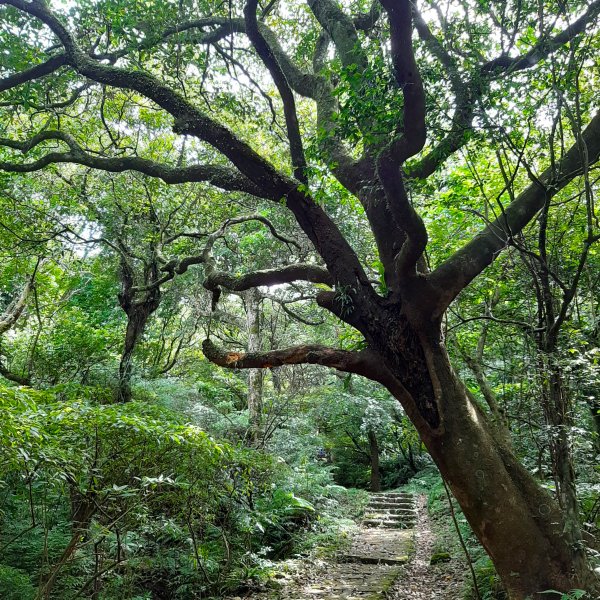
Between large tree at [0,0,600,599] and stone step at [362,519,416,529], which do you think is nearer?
large tree at [0,0,600,599]

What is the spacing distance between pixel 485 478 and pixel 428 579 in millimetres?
3474

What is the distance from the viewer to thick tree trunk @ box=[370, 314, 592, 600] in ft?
12.5

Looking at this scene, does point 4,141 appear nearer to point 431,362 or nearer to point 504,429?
point 431,362

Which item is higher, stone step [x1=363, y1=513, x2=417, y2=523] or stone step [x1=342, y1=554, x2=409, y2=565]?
stone step [x1=363, y1=513, x2=417, y2=523]

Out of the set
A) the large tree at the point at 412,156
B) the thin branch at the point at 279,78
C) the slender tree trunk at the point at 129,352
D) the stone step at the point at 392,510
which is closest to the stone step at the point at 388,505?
the stone step at the point at 392,510

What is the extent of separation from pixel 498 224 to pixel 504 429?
247 centimetres

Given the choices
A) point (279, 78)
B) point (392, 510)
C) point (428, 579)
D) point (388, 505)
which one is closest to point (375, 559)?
point (428, 579)

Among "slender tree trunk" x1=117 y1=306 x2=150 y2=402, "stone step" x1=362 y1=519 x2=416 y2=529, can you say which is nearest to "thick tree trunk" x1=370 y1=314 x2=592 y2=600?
"slender tree trunk" x1=117 y1=306 x2=150 y2=402

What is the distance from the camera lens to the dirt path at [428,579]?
18.8 feet

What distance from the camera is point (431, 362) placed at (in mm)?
4359

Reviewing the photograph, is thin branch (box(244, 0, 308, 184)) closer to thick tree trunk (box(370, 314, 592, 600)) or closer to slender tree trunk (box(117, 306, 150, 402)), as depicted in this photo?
thick tree trunk (box(370, 314, 592, 600))

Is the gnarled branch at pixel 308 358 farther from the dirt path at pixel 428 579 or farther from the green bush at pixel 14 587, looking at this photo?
the dirt path at pixel 428 579

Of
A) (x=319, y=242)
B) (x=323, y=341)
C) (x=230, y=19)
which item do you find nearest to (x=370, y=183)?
(x=319, y=242)

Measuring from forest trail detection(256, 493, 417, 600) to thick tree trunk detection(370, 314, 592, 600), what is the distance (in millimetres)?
2185
